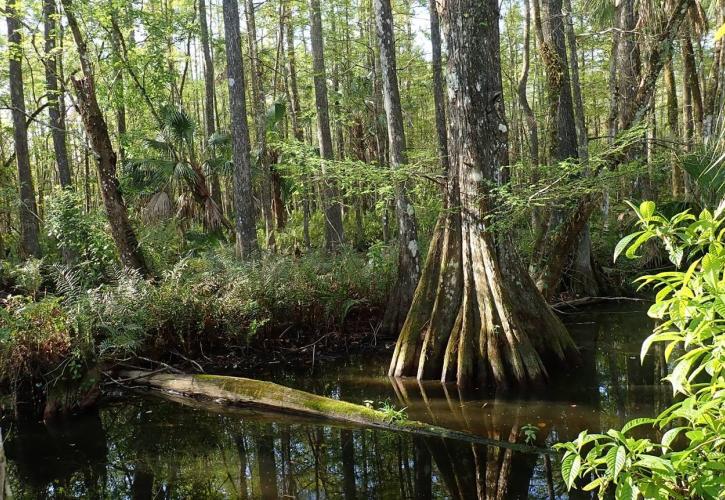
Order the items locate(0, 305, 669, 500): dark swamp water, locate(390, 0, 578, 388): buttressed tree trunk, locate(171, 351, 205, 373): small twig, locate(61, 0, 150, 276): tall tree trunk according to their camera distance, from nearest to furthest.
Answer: locate(0, 305, 669, 500): dark swamp water, locate(390, 0, 578, 388): buttressed tree trunk, locate(171, 351, 205, 373): small twig, locate(61, 0, 150, 276): tall tree trunk

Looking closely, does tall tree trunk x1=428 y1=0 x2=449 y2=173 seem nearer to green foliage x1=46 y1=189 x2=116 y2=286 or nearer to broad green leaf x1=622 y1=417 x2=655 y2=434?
green foliage x1=46 y1=189 x2=116 y2=286

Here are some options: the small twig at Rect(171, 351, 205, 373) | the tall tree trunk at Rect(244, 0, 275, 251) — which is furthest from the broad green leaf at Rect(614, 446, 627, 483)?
the tall tree trunk at Rect(244, 0, 275, 251)

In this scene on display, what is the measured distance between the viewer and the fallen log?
6160 millimetres

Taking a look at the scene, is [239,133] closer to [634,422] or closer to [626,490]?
[634,422]

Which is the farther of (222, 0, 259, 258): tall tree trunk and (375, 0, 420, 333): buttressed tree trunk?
(222, 0, 259, 258): tall tree trunk

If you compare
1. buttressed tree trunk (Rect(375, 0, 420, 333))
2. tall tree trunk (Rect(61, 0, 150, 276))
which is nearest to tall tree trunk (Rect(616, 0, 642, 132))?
buttressed tree trunk (Rect(375, 0, 420, 333))

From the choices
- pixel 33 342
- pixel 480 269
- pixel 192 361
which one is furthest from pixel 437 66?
pixel 33 342

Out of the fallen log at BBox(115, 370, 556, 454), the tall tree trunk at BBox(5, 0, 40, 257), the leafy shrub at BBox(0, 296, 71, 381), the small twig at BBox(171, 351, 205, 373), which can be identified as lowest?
the fallen log at BBox(115, 370, 556, 454)

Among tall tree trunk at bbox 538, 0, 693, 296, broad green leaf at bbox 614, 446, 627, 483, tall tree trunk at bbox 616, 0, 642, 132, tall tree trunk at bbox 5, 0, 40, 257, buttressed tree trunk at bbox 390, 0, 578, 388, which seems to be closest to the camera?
broad green leaf at bbox 614, 446, 627, 483

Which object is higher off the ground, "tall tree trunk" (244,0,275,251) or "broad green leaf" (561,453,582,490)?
"tall tree trunk" (244,0,275,251)

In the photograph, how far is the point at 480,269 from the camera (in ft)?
26.2

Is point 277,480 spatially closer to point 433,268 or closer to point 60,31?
point 433,268

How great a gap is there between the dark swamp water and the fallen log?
0.11 m

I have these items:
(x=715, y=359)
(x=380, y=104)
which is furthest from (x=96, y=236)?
(x=380, y=104)
